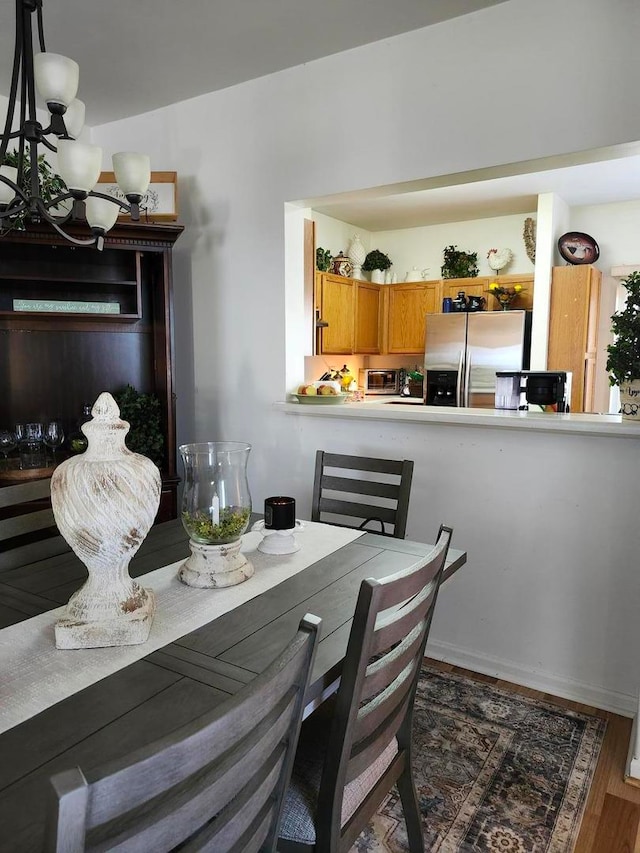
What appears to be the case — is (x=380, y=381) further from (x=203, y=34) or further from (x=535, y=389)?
(x=203, y=34)

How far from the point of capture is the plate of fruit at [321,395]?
2.89 m

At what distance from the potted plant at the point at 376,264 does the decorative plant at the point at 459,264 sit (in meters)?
0.62

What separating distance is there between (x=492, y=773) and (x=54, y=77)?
2.40 m

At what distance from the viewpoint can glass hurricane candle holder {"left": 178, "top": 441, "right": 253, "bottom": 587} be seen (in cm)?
153

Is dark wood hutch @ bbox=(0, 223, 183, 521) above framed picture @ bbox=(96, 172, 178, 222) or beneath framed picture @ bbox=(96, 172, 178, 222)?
beneath

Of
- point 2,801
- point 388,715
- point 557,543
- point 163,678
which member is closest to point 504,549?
point 557,543

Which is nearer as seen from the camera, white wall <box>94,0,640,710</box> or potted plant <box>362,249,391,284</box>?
white wall <box>94,0,640,710</box>

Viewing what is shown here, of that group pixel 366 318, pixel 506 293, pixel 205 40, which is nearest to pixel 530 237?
pixel 506 293

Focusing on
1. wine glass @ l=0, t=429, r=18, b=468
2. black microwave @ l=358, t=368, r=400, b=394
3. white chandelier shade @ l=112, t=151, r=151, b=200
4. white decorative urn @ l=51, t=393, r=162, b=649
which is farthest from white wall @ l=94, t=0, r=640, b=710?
black microwave @ l=358, t=368, r=400, b=394

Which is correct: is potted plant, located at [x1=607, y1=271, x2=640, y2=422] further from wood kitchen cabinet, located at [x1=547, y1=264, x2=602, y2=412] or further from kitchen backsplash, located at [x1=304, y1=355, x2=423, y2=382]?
kitchen backsplash, located at [x1=304, y1=355, x2=423, y2=382]

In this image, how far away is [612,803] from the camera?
1828mm

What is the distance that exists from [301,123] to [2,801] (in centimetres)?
279

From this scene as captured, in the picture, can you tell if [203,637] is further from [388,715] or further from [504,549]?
[504,549]

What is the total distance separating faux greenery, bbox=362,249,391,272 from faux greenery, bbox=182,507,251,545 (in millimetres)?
4798
